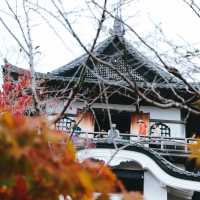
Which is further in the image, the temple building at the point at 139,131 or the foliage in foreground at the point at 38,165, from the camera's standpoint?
the temple building at the point at 139,131

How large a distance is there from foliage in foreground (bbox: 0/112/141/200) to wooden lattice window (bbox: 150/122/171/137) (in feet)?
42.4

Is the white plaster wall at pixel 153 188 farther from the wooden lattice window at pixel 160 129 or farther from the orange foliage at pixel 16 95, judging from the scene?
the orange foliage at pixel 16 95

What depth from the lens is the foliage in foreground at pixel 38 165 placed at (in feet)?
3.65

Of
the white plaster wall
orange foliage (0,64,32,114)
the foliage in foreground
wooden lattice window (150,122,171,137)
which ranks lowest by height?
the white plaster wall

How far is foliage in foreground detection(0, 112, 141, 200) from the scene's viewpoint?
3.65 ft

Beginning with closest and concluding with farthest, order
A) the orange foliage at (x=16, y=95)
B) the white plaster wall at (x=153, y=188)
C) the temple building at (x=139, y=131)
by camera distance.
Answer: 1. the orange foliage at (x=16, y=95)
2. the temple building at (x=139, y=131)
3. the white plaster wall at (x=153, y=188)

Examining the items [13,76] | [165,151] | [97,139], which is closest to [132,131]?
[165,151]

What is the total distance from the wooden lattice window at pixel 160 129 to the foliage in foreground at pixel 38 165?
509 inches

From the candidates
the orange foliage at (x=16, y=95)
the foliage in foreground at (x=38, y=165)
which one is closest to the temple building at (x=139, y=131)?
the orange foliage at (x=16, y=95)

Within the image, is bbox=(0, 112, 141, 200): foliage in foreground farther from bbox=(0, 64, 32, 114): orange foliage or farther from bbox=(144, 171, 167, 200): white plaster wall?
bbox=(144, 171, 167, 200): white plaster wall

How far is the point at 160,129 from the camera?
14406mm

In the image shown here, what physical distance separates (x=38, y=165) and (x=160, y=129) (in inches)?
529

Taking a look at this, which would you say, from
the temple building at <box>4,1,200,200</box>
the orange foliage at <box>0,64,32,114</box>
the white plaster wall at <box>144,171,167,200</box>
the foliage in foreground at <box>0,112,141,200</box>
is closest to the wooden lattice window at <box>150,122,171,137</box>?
the temple building at <box>4,1,200,200</box>

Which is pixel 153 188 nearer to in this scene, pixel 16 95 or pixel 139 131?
pixel 139 131
